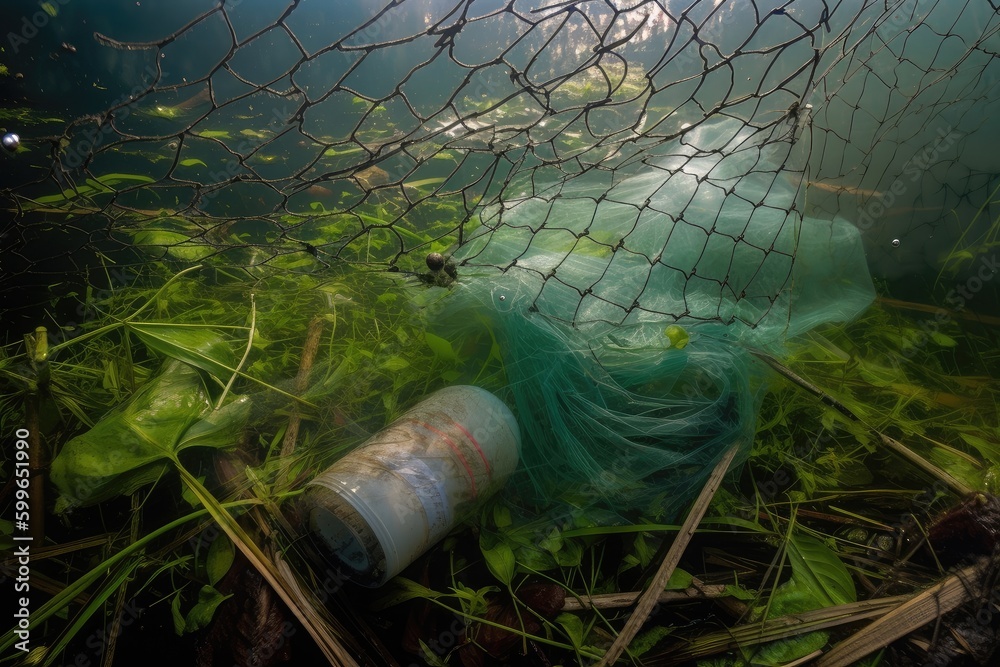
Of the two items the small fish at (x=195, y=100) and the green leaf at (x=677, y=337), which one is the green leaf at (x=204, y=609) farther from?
the small fish at (x=195, y=100)

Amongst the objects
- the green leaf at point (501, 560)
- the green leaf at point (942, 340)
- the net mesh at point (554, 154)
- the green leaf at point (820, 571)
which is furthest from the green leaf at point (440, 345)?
the green leaf at point (942, 340)

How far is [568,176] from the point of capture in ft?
4.75

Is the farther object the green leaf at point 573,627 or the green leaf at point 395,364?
the green leaf at point 395,364

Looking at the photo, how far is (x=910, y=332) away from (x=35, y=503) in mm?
3279

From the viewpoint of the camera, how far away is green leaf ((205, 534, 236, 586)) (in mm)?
1221

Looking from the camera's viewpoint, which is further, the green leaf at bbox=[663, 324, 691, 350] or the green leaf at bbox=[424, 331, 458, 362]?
the green leaf at bbox=[424, 331, 458, 362]

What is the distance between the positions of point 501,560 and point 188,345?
1124mm

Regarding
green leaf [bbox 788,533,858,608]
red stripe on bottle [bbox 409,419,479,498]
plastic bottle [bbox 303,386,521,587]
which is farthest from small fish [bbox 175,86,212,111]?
green leaf [bbox 788,533,858,608]

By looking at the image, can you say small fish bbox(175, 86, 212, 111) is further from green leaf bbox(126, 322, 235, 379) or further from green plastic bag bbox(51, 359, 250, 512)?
green plastic bag bbox(51, 359, 250, 512)

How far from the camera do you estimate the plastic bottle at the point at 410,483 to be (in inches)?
44.9

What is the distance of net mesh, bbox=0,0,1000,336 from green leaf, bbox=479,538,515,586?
70 cm

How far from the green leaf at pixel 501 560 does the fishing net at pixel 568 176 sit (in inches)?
10.7

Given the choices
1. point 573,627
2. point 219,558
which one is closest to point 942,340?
point 573,627

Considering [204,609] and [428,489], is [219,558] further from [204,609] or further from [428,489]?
[428,489]
